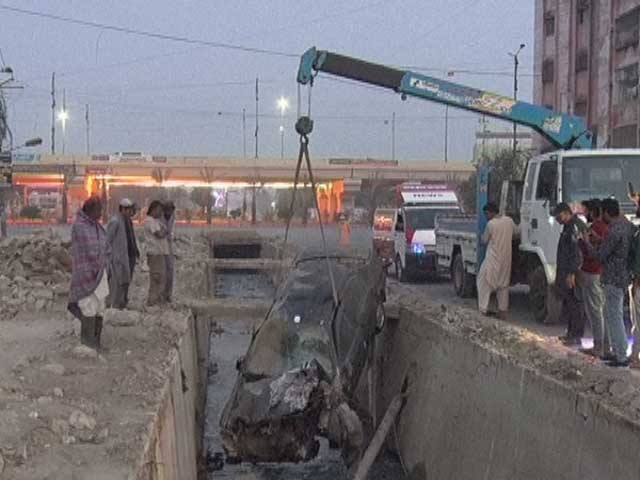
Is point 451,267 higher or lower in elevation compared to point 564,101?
lower

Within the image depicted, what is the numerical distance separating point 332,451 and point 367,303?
2036 mm

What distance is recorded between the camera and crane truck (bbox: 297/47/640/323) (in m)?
13.6

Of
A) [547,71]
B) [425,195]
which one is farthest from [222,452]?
[547,71]

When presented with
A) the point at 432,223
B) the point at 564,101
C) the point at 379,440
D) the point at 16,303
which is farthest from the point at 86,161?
the point at 379,440

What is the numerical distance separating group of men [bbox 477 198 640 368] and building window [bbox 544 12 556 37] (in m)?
42.7

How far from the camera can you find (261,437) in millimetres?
9688

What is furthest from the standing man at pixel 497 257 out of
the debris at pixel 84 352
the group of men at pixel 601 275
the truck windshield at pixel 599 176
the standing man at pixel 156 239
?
the debris at pixel 84 352

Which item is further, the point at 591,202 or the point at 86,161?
the point at 86,161

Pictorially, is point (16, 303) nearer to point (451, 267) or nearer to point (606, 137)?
point (451, 267)

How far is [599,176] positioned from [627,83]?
30.7 metres

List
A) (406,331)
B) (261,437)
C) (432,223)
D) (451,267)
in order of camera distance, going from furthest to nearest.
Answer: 1. (432,223)
2. (451,267)
3. (406,331)
4. (261,437)

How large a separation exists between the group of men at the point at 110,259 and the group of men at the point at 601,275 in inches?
204

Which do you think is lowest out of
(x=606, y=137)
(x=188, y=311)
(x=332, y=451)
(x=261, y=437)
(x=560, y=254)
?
(x=332, y=451)


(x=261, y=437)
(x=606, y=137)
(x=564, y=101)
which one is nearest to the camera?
(x=261, y=437)
